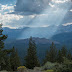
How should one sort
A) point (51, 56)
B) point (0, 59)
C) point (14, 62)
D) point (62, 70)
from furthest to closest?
1. point (51, 56)
2. point (14, 62)
3. point (0, 59)
4. point (62, 70)

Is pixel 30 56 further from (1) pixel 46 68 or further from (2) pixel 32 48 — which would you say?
(1) pixel 46 68

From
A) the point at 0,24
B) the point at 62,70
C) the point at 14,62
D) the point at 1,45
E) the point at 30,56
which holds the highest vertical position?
the point at 0,24

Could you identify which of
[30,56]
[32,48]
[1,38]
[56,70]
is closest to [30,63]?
[30,56]

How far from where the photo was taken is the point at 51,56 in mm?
43844

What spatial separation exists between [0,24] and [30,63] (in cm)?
1639

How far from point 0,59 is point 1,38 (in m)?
4.09

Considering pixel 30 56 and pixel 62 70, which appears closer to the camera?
pixel 62 70

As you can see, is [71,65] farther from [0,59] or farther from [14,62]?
[14,62]

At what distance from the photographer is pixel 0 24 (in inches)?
828

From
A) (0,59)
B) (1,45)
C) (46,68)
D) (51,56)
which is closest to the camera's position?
(46,68)

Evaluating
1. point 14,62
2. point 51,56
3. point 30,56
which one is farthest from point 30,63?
point 51,56

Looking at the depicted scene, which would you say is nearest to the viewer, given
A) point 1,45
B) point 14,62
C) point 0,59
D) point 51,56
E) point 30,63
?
point 0,59

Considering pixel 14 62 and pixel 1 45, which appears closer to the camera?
pixel 1 45

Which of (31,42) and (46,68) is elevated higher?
(31,42)
